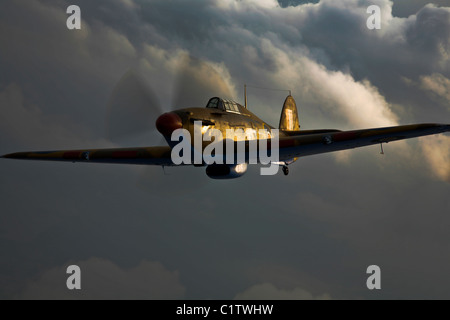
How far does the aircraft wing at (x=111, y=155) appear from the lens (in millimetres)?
17781

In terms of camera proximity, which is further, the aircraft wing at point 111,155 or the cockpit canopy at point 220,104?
the aircraft wing at point 111,155

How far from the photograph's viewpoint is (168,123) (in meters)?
14.3

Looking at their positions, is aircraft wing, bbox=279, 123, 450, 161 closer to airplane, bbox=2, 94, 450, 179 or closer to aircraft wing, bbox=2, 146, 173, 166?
airplane, bbox=2, 94, 450, 179

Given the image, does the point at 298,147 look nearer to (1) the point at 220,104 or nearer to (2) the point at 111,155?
(1) the point at 220,104

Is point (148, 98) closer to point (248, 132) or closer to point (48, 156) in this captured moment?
point (248, 132)

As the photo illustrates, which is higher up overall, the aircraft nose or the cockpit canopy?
the cockpit canopy

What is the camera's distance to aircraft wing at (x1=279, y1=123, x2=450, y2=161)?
12.4 meters

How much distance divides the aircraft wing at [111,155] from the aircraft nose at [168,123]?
9.79ft

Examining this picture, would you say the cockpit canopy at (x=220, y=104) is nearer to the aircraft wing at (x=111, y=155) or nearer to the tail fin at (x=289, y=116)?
the aircraft wing at (x=111, y=155)

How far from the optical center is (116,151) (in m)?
18.8

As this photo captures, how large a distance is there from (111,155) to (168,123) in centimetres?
576
